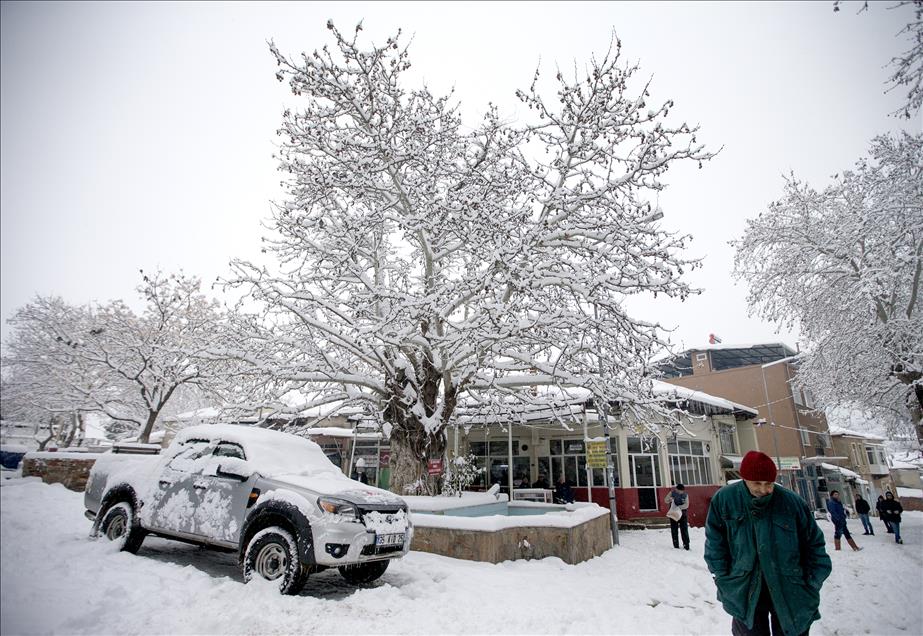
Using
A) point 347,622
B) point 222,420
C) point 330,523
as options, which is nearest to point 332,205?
point 222,420

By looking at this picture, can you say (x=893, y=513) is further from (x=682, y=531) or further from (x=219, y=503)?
(x=219, y=503)

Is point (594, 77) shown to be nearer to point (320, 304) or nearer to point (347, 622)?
point (320, 304)

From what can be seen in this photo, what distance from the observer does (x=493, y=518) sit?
819 cm

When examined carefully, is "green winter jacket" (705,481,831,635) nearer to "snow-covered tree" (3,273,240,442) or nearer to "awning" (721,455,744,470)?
"snow-covered tree" (3,273,240,442)

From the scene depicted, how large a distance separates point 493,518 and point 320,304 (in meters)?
5.79

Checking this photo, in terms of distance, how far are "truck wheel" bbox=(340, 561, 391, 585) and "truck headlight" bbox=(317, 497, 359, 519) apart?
110cm

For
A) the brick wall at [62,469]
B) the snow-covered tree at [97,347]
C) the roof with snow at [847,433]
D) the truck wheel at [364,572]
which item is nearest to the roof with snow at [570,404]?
the truck wheel at [364,572]

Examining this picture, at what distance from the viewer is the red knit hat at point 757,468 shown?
3494 millimetres

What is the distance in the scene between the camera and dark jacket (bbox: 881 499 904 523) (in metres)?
16.2

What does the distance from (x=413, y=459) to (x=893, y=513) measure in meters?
17.6

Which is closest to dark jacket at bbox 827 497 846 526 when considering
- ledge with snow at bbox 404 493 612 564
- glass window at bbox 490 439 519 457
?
ledge with snow at bbox 404 493 612 564

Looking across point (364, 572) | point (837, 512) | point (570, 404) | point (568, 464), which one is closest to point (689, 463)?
point (568, 464)

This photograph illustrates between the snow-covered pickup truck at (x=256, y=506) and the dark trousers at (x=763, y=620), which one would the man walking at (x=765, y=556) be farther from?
the snow-covered pickup truck at (x=256, y=506)

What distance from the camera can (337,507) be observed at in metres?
5.32
